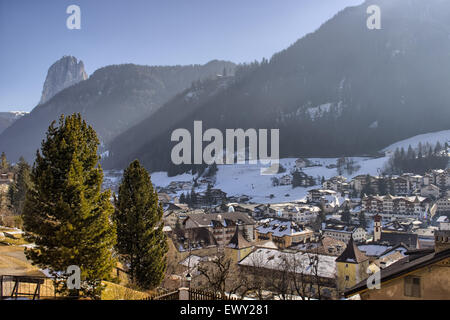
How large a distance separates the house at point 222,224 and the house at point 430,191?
→ 6701cm

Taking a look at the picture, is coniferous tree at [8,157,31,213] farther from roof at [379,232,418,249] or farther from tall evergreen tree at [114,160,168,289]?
roof at [379,232,418,249]

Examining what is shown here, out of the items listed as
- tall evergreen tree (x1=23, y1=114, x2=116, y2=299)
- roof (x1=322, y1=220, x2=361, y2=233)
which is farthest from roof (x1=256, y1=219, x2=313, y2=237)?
tall evergreen tree (x1=23, y1=114, x2=116, y2=299)

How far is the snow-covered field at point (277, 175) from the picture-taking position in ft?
426

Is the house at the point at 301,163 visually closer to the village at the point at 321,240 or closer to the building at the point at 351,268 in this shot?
the village at the point at 321,240

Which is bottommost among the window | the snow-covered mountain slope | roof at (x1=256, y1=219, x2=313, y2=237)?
roof at (x1=256, y1=219, x2=313, y2=237)

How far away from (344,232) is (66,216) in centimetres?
6886

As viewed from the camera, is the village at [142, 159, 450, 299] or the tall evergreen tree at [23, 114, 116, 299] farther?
the village at [142, 159, 450, 299]

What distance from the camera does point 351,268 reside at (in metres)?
37.1

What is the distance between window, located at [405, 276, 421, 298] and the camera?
11867 millimetres

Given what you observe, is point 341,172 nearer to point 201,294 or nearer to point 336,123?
point 336,123

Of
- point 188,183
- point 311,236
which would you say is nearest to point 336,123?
point 188,183

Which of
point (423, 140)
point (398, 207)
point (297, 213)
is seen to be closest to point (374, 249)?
point (297, 213)

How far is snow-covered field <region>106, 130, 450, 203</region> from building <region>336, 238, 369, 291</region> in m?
81.3

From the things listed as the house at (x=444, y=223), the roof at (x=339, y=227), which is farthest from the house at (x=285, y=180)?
the house at (x=444, y=223)
